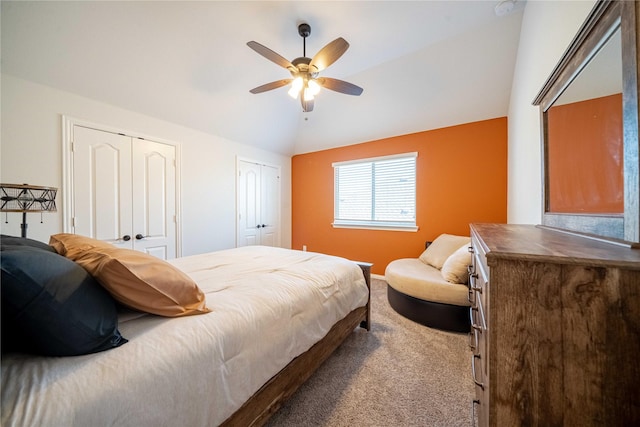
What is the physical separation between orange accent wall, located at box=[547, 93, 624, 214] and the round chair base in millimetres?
1251

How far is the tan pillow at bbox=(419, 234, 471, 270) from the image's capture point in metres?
2.81

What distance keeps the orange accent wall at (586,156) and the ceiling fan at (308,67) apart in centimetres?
150

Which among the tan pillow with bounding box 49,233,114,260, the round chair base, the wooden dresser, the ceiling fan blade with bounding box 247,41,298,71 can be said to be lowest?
the round chair base

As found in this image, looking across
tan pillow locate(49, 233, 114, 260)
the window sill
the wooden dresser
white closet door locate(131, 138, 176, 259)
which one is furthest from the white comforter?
the window sill

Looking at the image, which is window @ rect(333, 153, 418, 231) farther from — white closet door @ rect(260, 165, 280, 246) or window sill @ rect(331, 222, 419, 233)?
white closet door @ rect(260, 165, 280, 246)

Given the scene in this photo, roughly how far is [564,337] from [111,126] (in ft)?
12.7

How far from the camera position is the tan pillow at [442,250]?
2.81 m

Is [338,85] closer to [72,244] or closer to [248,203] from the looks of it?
[72,244]

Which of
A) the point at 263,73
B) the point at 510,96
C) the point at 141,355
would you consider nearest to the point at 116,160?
the point at 263,73

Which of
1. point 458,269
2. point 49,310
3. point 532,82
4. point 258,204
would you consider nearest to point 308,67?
point 532,82

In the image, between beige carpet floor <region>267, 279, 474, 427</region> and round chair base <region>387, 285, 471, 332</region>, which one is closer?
beige carpet floor <region>267, 279, 474, 427</region>

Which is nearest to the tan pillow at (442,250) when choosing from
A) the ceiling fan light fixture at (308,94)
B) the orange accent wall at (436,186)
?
the orange accent wall at (436,186)

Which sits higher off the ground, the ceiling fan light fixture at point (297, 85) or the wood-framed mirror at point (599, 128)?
the ceiling fan light fixture at point (297, 85)

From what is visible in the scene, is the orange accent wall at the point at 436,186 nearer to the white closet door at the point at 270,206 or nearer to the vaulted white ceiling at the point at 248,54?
the vaulted white ceiling at the point at 248,54
